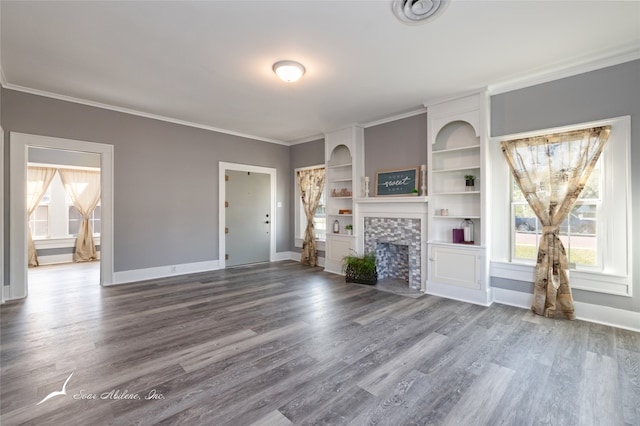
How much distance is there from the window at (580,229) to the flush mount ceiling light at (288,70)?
10.5 feet

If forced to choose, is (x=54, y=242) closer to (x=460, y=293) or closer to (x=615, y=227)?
(x=460, y=293)

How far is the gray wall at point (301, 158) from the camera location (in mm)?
6505

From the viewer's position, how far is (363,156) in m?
5.57

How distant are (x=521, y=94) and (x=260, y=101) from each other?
11.5ft

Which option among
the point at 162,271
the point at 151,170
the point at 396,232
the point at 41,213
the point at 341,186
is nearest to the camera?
the point at 396,232

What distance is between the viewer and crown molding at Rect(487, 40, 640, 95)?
9.77 ft

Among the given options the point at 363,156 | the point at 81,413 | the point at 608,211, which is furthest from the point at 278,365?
the point at 363,156

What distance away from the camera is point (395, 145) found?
16.6 ft

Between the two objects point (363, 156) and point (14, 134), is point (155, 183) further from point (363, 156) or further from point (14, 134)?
point (363, 156)

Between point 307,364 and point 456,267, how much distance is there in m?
2.72

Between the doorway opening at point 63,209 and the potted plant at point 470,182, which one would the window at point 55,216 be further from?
the potted plant at point 470,182

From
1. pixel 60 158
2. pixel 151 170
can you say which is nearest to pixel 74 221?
pixel 60 158

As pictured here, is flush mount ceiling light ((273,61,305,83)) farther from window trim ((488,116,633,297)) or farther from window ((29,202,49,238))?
window ((29,202,49,238))

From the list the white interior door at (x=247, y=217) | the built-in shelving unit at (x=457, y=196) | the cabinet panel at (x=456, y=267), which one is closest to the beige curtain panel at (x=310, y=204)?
the white interior door at (x=247, y=217)
